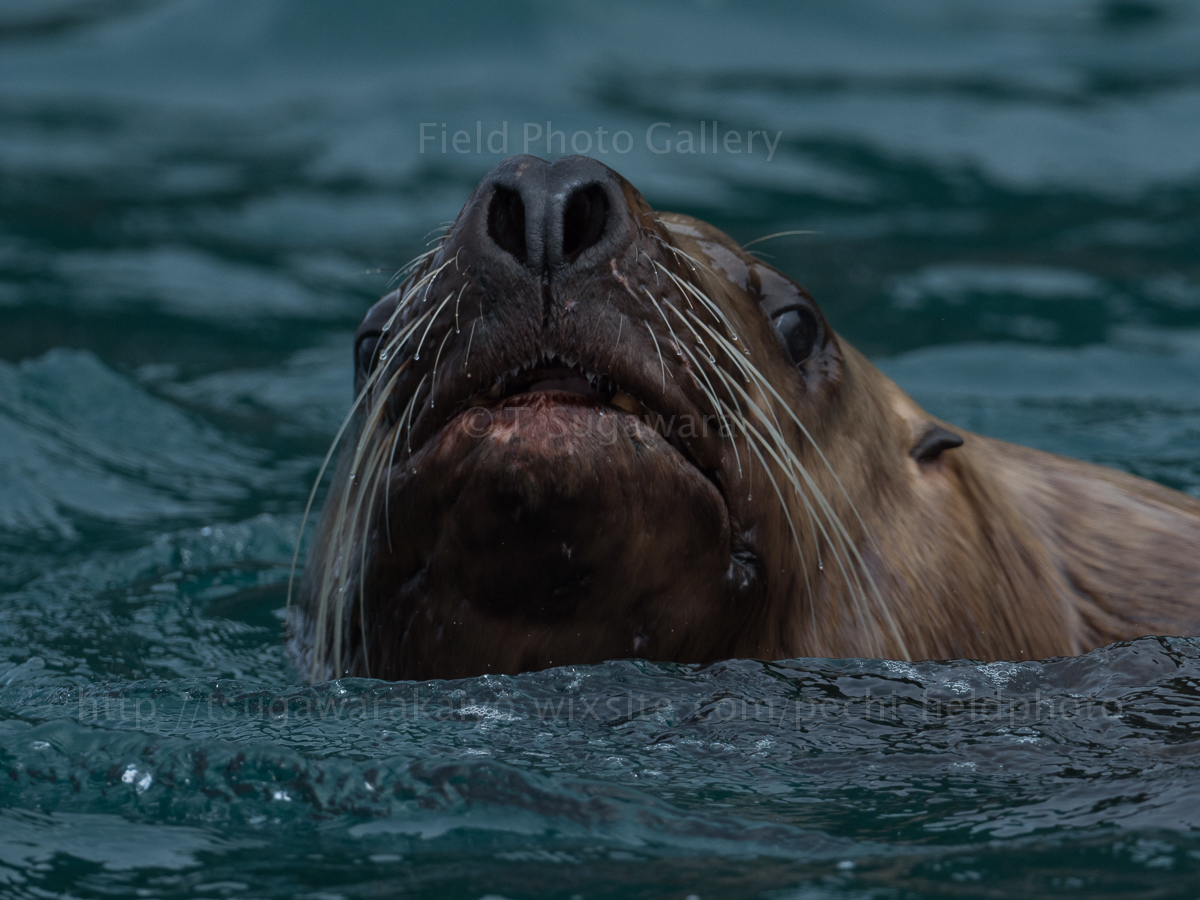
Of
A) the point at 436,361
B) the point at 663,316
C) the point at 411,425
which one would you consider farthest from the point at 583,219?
the point at 411,425

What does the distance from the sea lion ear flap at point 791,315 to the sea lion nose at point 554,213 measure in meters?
0.59

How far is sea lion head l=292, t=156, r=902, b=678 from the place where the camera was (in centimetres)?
283

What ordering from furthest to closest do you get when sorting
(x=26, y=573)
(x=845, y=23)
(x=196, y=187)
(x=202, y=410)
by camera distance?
(x=845, y=23) < (x=196, y=187) < (x=202, y=410) < (x=26, y=573)

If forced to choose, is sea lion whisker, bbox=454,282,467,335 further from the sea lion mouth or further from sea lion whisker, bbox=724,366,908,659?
sea lion whisker, bbox=724,366,908,659

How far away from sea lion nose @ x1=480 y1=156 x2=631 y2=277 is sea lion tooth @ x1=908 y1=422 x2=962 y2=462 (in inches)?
42.4

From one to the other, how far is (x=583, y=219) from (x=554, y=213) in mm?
82

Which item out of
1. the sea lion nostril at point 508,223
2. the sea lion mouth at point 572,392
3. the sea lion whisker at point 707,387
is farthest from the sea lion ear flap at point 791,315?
the sea lion nostril at point 508,223

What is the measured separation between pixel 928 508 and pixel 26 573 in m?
2.94

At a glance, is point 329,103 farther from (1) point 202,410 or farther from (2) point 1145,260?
(2) point 1145,260

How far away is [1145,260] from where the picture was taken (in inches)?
340

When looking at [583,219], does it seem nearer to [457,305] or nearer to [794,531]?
[457,305]

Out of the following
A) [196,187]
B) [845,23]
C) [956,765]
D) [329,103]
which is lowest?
[956,765]

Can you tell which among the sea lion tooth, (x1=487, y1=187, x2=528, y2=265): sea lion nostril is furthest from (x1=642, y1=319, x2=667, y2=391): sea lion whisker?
the sea lion tooth

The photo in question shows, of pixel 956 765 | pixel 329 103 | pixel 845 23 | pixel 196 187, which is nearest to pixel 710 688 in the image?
pixel 956 765
